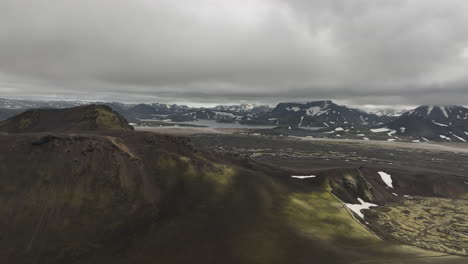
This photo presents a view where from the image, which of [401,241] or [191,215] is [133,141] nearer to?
[191,215]

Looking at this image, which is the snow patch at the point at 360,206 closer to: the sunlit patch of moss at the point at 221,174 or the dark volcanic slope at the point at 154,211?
the dark volcanic slope at the point at 154,211

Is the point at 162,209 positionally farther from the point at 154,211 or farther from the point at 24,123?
the point at 24,123

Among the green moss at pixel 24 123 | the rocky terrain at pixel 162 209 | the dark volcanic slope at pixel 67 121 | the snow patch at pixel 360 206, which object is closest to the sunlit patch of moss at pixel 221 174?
the rocky terrain at pixel 162 209

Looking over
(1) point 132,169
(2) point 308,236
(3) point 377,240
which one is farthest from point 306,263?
(1) point 132,169

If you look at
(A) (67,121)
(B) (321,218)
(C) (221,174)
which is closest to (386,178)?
(B) (321,218)

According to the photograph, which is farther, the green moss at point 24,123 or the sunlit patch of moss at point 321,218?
the green moss at point 24,123

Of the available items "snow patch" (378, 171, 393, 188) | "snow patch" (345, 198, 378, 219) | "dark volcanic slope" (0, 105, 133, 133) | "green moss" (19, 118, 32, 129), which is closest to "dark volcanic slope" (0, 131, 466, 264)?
"snow patch" (345, 198, 378, 219)
